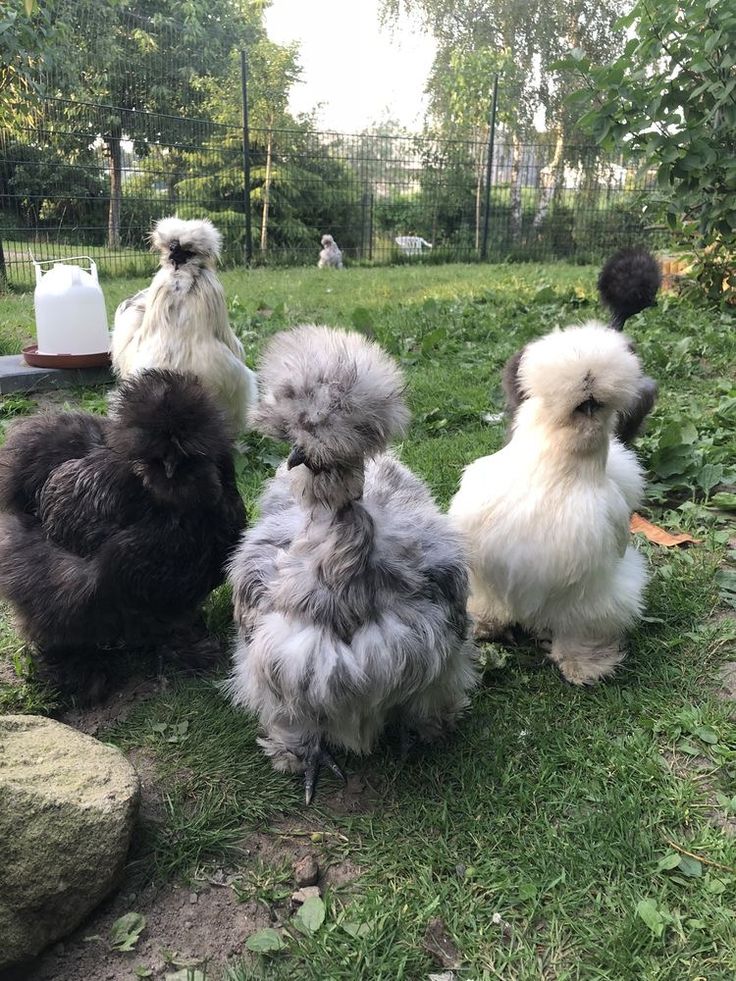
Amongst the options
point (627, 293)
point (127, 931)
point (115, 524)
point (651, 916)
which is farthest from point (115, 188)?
point (651, 916)

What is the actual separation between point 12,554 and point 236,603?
36.8 inches

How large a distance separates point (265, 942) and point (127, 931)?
379 mm

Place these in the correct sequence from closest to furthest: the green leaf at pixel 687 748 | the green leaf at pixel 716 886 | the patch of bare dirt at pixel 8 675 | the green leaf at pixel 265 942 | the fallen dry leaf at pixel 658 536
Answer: the green leaf at pixel 265 942 → the green leaf at pixel 716 886 → the green leaf at pixel 687 748 → the patch of bare dirt at pixel 8 675 → the fallen dry leaf at pixel 658 536

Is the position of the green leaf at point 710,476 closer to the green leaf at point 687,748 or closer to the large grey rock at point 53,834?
the green leaf at point 687,748

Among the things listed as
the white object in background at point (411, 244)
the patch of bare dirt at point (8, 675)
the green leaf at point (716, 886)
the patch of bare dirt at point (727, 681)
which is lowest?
the green leaf at point (716, 886)

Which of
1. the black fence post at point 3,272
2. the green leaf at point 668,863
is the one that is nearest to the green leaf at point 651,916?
the green leaf at point 668,863

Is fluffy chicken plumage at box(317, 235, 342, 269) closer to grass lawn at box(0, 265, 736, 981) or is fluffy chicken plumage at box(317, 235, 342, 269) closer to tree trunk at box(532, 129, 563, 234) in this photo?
tree trunk at box(532, 129, 563, 234)

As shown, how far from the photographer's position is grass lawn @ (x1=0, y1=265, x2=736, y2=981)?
1.96m

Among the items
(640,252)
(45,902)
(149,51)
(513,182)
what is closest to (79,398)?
(640,252)

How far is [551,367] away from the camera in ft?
8.61

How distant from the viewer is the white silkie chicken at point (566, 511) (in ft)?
8.59

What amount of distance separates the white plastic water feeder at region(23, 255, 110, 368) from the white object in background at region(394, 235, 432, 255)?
11861 millimetres

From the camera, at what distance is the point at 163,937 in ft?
6.58

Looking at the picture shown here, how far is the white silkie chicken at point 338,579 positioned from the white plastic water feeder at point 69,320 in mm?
4020
